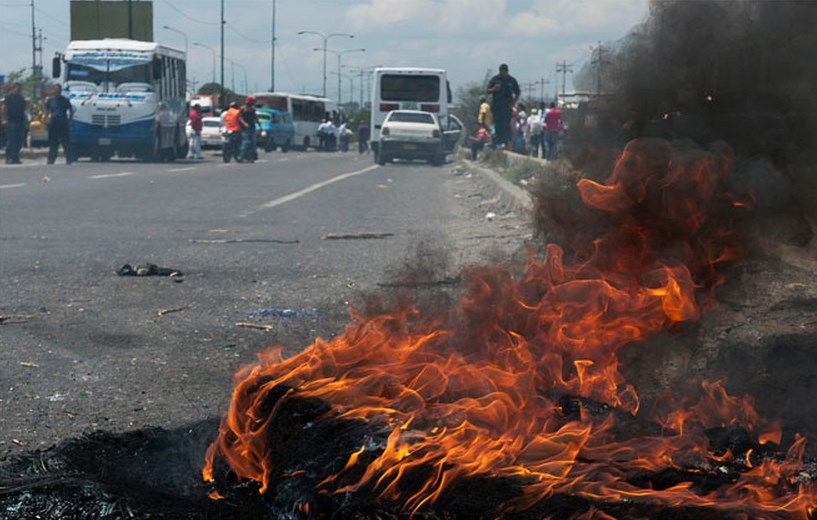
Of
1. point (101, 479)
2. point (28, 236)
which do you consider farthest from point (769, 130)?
point (28, 236)

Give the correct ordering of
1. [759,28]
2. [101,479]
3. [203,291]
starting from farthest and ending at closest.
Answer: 1. [203,291]
2. [759,28]
3. [101,479]

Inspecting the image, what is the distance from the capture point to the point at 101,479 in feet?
10.3

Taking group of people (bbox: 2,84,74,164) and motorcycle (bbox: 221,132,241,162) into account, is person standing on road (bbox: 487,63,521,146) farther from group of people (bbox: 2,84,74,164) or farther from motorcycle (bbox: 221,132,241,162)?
motorcycle (bbox: 221,132,241,162)

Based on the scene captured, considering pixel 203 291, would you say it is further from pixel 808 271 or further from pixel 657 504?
pixel 657 504

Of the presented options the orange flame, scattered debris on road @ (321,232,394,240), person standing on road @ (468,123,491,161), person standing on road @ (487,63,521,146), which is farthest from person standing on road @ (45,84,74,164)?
the orange flame

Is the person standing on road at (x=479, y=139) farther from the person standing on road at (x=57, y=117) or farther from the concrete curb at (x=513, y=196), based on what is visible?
the concrete curb at (x=513, y=196)

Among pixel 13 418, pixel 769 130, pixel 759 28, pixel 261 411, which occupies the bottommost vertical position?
pixel 13 418

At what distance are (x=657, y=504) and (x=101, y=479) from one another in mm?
1548

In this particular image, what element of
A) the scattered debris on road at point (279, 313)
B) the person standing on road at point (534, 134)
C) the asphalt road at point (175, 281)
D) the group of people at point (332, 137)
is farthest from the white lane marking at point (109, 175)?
the group of people at point (332, 137)

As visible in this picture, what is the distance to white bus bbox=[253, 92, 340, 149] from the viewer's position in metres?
58.8

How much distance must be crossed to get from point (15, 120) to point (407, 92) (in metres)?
15.9

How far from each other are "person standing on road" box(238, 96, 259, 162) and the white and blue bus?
96.9 inches

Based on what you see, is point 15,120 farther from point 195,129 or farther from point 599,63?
point 599,63

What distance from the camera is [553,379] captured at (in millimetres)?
3629
